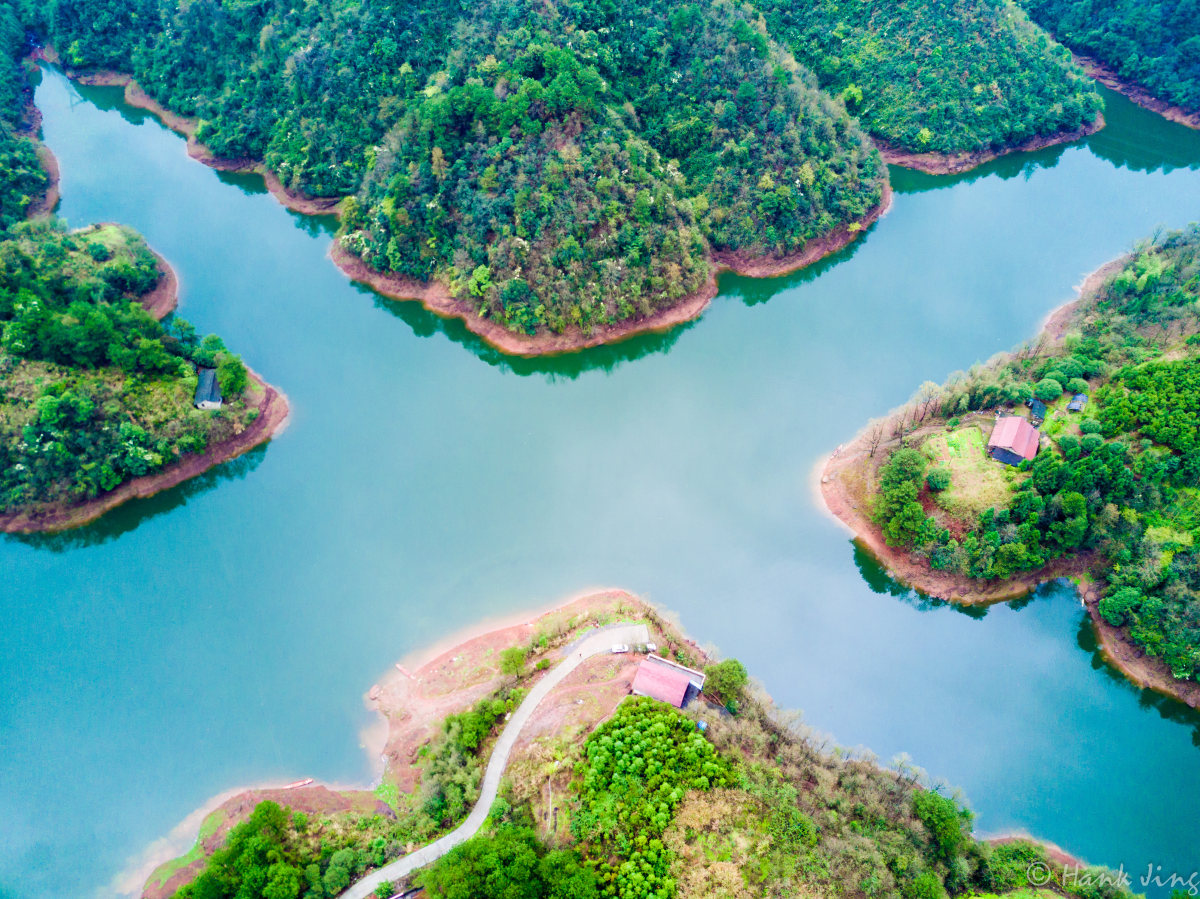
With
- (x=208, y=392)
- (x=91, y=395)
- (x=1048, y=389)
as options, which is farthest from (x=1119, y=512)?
(x=91, y=395)

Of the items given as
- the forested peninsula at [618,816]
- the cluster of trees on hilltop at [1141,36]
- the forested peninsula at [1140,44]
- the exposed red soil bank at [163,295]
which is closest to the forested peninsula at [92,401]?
the exposed red soil bank at [163,295]

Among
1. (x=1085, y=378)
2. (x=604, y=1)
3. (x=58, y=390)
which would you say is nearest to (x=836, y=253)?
(x=1085, y=378)

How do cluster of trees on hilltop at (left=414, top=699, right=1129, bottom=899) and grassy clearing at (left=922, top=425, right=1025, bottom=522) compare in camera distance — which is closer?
cluster of trees on hilltop at (left=414, top=699, right=1129, bottom=899)

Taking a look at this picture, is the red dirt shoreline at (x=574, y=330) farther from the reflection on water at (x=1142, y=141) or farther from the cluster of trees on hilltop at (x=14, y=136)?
the reflection on water at (x=1142, y=141)

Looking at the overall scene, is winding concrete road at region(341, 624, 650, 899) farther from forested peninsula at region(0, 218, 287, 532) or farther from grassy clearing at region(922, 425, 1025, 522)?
forested peninsula at region(0, 218, 287, 532)

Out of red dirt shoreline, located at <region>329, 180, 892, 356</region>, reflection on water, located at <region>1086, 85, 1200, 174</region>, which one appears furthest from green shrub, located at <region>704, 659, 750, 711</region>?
reflection on water, located at <region>1086, 85, 1200, 174</region>

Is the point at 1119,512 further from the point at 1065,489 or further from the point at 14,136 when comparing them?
the point at 14,136
